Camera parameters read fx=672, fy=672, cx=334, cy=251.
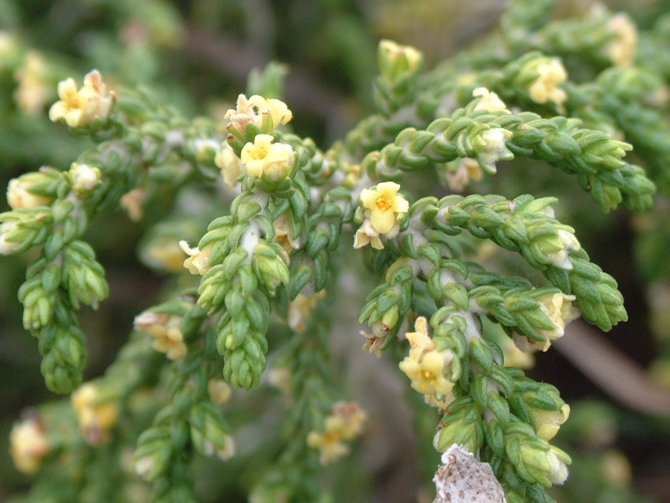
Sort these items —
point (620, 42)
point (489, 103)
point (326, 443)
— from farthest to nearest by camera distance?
point (620, 42), point (326, 443), point (489, 103)

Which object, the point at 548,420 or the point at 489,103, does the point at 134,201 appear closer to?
the point at 489,103

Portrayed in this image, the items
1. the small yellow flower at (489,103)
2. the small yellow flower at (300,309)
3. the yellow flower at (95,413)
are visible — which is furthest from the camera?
the yellow flower at (95,413)

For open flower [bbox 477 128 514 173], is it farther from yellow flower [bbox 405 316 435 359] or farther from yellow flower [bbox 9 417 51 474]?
yellow flower [bbox 9 417 51 474]

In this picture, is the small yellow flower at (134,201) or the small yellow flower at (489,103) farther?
the small yellow flower at (134,201)

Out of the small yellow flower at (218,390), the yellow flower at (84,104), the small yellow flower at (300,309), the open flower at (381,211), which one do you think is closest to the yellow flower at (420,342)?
the open flower at (381,211)

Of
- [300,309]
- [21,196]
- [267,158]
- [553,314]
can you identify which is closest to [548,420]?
[553,314]

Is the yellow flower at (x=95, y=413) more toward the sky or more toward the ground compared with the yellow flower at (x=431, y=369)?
more toward the ground

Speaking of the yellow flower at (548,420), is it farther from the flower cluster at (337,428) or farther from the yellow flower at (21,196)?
the yellow flower at (21,196)
